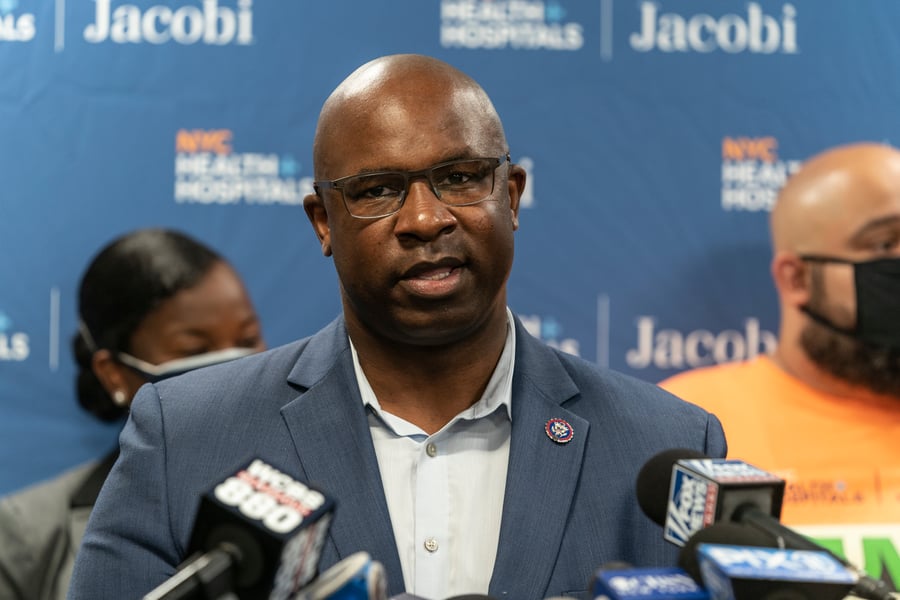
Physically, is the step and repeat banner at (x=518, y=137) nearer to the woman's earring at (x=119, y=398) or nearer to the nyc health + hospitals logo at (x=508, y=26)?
the nyc health + hospitals logo at (x=508, y=26)

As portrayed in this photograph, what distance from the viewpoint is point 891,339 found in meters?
2.81

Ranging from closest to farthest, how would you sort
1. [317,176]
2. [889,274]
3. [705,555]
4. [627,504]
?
[705,555], [627,504], [317,176], [889,274]

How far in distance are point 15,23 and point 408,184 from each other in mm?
1897

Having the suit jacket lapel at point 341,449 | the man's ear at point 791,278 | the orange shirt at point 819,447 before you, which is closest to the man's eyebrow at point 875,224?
the man's ear at point 791,278

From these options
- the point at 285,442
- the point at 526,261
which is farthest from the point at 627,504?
the point at 526,261

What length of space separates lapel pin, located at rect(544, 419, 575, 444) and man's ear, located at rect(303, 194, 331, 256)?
46 centimetres

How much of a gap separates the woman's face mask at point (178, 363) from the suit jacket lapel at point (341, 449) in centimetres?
120

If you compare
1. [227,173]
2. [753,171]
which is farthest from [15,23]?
[753,171]

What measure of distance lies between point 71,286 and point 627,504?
74.5 inches

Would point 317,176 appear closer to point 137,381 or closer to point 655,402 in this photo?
point 655,402

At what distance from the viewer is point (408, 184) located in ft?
4.94

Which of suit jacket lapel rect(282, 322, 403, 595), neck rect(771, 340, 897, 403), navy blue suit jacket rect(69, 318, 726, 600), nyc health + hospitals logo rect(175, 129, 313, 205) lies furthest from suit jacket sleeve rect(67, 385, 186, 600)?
neck rect(771, 340, 897, 403)

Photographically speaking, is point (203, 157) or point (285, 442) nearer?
point (285, 442)

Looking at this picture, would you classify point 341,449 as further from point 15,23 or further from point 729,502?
point 15,23
